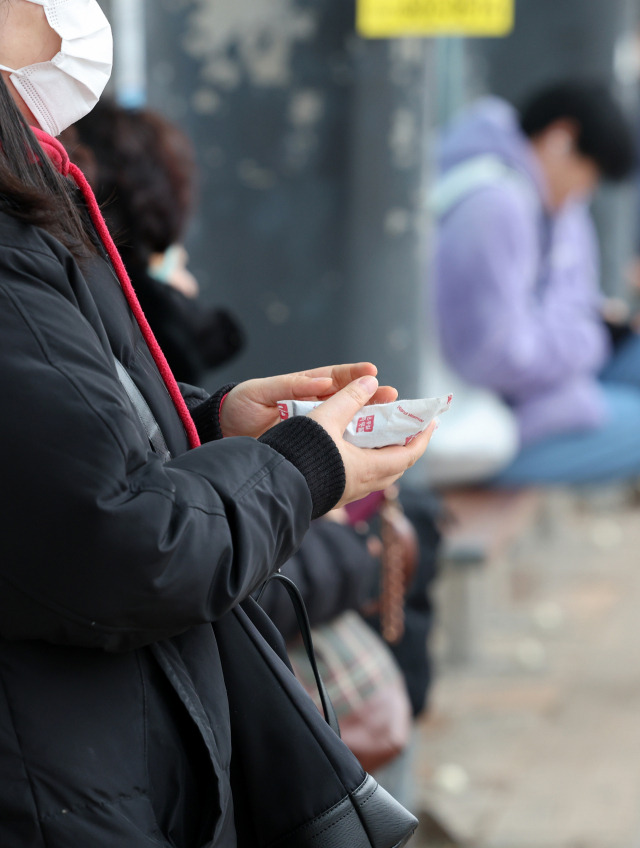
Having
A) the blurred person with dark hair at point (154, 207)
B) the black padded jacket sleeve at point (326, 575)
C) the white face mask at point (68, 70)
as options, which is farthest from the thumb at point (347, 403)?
the blurred person with dark hair at point (154, 207)

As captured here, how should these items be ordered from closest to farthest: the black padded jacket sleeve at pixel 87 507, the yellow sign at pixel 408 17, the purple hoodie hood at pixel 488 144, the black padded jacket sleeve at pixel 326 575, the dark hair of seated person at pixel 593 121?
the black padded jacket sleeve at pixel 87 507 → the black padded jacket sleeve at pixel 326 575 → the yellow sign at pixel 408 17 → the purple hoodie hood at pixel 488 144 → the dark hair of seated person at pixel 593 121

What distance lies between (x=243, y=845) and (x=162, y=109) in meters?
2.16

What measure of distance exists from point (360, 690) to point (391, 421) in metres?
1.12

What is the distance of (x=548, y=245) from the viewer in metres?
4.63

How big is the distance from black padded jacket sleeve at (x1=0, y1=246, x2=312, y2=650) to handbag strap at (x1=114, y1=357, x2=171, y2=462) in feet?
0.26

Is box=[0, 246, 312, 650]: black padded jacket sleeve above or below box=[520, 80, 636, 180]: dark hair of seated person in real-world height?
above

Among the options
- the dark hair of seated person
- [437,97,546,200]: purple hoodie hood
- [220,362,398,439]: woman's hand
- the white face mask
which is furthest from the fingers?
the dark hair of seated person

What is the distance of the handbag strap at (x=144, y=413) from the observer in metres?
1.25

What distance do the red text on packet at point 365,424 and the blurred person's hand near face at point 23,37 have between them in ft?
1.60

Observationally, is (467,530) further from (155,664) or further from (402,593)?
(155,664)

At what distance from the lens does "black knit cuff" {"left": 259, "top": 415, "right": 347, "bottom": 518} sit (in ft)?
4.13

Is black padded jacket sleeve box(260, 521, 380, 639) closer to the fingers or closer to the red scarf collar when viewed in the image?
the fingers

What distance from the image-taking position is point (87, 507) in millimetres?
1075

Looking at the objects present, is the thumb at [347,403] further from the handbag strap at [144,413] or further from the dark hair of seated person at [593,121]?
the dark hair of seated person at [593,121]
